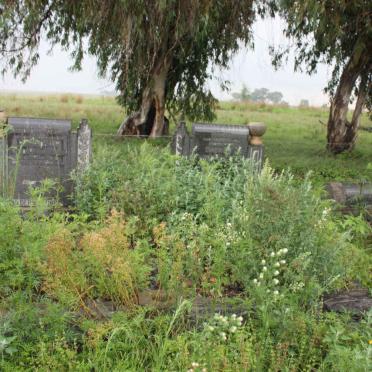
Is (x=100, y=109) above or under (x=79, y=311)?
above

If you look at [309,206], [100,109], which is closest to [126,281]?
[309,206]

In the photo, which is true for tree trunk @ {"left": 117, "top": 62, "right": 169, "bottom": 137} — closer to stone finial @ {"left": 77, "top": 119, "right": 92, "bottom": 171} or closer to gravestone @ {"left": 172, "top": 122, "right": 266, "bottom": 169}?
gravestone @ {"left": 172, "top": 122, "right": 266, "bottom": 169}

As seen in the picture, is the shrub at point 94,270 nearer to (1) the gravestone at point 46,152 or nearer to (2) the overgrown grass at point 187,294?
(2) the overgrown grass at point 187,294

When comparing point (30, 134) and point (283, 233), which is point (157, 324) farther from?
point (30, 134)

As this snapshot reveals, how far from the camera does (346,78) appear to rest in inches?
609

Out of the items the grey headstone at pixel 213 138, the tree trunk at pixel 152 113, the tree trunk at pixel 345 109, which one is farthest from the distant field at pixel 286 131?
the grey headstone at pixel 213 138

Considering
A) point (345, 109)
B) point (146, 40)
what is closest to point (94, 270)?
point (146, 40)

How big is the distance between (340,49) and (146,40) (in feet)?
17.8

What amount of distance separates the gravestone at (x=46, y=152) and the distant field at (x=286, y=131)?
1200mm

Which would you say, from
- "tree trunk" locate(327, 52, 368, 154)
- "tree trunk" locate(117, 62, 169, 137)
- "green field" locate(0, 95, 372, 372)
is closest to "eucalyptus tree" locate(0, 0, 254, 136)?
"tree trunk" locate(117, 62, 169, 137)

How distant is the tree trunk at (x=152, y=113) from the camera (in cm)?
1603

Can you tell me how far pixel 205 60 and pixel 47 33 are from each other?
472 centimetres

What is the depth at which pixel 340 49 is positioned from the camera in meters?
15.0

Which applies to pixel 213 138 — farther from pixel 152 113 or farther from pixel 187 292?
pixel 152 113
